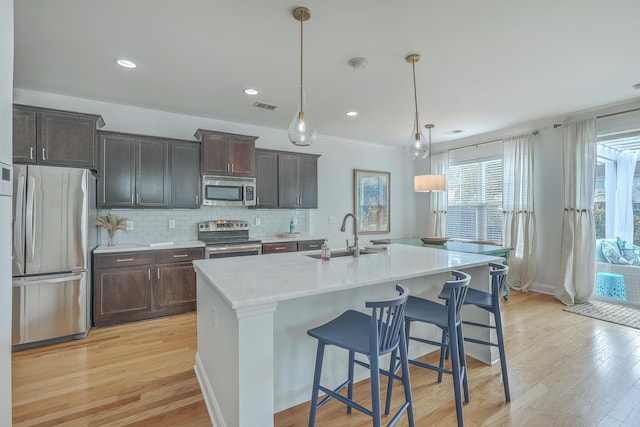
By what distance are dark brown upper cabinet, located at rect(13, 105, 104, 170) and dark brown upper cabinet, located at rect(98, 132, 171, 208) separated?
0.24 meters

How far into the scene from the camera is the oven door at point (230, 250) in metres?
3.85

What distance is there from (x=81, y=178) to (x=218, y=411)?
2721mm

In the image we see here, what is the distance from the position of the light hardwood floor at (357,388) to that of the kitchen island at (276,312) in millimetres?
226

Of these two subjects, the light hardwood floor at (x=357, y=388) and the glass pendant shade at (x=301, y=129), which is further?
the glass pendant shade at (x=301, y=129)

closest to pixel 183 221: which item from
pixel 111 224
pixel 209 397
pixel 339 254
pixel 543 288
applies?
pixel 111 224

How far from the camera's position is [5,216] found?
1488 mm

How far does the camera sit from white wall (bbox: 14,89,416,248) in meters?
3.76

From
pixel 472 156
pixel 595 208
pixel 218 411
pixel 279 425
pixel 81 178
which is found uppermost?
pixel 472 156

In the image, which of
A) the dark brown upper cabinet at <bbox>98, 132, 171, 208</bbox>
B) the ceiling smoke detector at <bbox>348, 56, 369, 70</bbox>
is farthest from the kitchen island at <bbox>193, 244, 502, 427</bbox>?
the dark brown upper cabinet at <bbox>98, 132, 171, 208</bbox>

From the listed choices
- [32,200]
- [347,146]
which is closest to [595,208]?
[347,146]

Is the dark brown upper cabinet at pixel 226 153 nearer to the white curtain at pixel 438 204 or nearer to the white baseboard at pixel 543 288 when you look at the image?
the white curtain at pixel 438 204

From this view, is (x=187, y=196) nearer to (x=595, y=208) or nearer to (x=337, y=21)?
(x=337, y=21)

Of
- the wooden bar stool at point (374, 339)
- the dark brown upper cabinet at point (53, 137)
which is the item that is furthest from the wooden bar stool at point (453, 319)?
the dark brown upper cabinet at point (53, 137)

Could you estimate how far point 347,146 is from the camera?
5793mm
